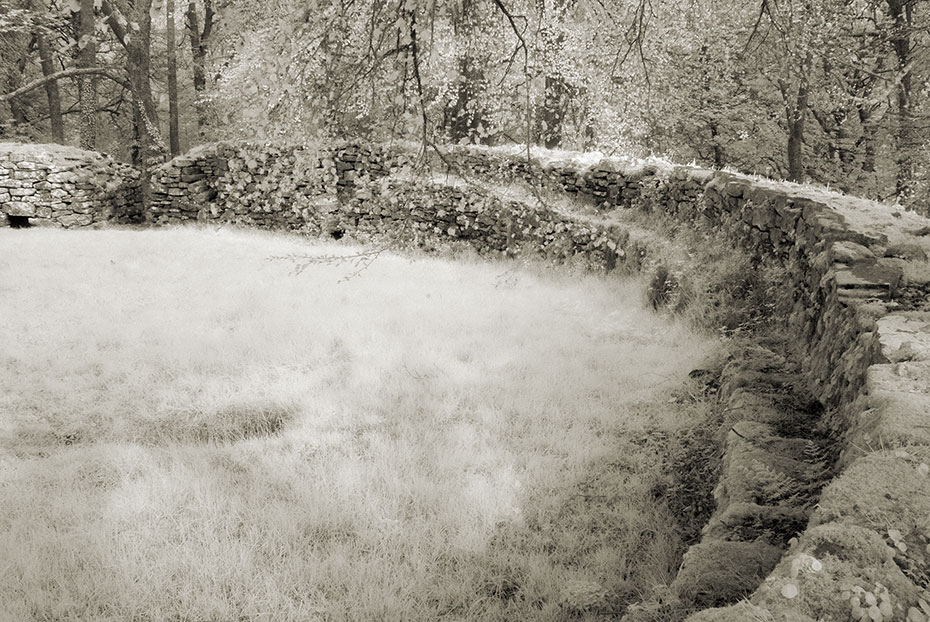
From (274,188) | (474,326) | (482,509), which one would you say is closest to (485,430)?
(482,509)

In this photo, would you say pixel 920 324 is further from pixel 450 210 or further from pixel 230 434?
pixel 450 210

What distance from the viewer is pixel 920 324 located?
311 centimetres

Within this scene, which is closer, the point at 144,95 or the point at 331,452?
the point at 331,452

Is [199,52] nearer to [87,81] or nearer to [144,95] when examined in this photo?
[87,81]

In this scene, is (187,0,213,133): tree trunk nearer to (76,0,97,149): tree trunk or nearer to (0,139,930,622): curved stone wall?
(76,0,97,149): tree trunk

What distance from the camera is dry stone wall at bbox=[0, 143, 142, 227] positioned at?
43.1 ft

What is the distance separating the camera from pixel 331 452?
4.46 m

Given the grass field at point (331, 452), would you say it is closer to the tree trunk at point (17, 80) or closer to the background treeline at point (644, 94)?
the background treeline at point (644, 94)

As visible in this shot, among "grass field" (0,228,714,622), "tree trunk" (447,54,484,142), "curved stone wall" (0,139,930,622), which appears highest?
"tree trunk" (447,54,484,142)

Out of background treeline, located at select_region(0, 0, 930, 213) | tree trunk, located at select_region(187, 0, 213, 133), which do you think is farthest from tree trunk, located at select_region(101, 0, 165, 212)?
tree trunk, located at select_region(187, 0, 213, 133)

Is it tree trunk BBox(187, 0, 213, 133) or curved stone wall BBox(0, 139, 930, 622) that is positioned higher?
tree trunk BBox(187, 0, 213, 133)

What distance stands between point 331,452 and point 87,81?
19.5 meters

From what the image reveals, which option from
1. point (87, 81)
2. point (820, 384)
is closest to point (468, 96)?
point (820, 384)

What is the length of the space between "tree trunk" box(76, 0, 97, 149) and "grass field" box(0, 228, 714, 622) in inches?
349
